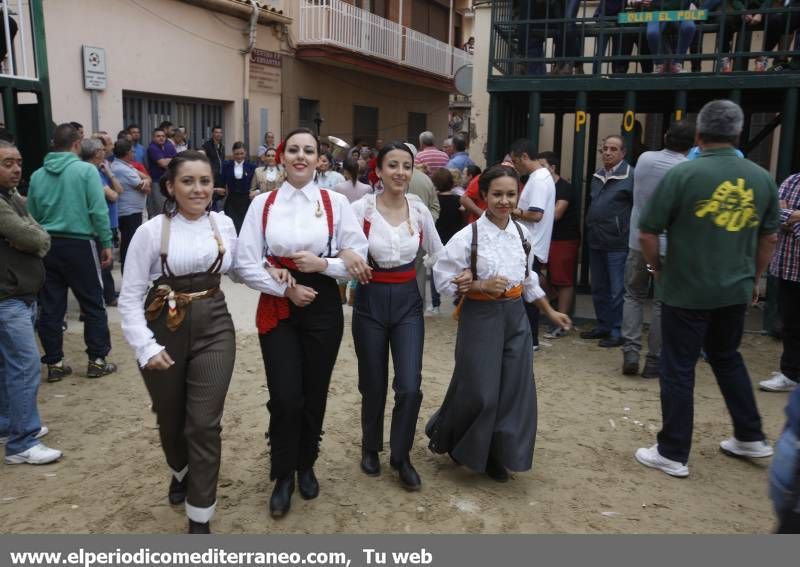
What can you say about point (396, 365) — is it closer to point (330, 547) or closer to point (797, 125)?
point (330, 547)

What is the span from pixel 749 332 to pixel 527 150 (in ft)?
9.30

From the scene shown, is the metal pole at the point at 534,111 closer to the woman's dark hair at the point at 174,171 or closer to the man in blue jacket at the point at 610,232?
the man in blue jacket at the point at 610,232

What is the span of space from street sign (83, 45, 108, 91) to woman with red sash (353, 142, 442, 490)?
28.2 ft

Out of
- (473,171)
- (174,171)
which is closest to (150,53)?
(473,171)

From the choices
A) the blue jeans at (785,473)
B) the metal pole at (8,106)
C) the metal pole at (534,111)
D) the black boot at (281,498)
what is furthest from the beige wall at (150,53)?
the blue jeans at (785,473)

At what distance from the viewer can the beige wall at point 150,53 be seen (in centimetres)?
1059

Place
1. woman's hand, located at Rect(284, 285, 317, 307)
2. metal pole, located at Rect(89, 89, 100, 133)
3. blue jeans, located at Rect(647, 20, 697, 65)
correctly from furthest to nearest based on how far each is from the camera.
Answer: metal pole, located at Rect(89, 89, 100, 133) → blue jeans, located at Rect(647, 20, 697, 65) → woman's hand, located at Rect(284, 285, 317, 307)

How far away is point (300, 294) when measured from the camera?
3.35 metres

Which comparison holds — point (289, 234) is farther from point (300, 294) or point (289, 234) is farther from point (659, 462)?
point (659, 462)

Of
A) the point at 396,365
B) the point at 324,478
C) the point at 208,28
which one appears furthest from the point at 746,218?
the point at 208,28

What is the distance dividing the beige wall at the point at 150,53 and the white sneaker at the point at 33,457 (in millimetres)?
7708

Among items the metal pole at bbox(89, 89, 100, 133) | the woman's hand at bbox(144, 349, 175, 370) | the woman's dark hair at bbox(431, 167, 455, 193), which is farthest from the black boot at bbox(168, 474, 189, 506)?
the metal pole at bbox(89, 89, 100, 133)

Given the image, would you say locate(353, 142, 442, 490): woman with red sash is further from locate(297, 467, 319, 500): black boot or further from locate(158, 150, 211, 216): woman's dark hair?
locate(158, 150, 211, 216): woman's dark hair

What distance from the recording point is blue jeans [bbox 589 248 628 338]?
6.66 metres
